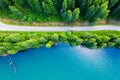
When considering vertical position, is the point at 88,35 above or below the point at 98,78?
above

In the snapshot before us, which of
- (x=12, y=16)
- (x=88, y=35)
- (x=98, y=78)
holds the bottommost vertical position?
Answer: (x=98, y=78)

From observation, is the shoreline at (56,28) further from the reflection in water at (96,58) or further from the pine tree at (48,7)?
the reflection in water at (96,58)

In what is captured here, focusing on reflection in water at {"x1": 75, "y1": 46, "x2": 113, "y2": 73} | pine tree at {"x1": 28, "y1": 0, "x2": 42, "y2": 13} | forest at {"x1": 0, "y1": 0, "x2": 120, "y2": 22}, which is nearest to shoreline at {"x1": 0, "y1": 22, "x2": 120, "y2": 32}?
forest at {"x1": 0, "y1": 0, "x2": 120, "y2": 22}

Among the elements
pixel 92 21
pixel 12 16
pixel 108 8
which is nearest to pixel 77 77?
pixel 92 21

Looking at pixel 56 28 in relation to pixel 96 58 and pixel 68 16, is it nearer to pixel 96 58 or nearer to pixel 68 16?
pixel 68 16

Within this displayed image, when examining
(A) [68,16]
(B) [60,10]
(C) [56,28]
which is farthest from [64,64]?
(B) [60,10]

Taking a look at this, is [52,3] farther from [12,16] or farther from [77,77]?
[77,77]

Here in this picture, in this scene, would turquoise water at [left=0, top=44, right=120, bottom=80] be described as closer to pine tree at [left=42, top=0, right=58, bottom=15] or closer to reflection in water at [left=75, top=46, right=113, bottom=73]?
reflection in water at [left=75, top=46, right=113, bottom=73]
